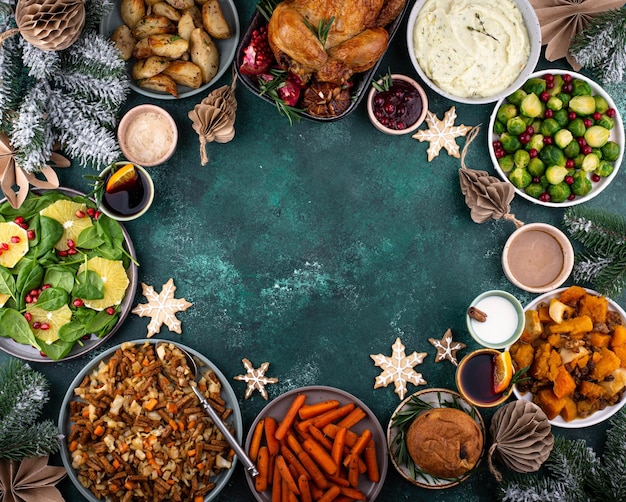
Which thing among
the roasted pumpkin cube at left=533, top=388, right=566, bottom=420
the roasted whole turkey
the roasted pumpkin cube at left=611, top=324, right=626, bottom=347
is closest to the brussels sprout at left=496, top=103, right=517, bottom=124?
the roasted whole turkey

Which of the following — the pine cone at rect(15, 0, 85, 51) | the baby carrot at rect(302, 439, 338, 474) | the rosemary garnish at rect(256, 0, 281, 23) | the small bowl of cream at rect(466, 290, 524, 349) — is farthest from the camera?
the small bowl of cream at rect(466, 290, 524, 349)

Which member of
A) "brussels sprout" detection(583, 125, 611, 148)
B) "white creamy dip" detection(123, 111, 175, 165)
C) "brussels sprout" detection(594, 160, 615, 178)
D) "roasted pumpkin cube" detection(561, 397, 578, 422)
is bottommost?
"roasted pumpkin cube" detection(561, 397, 578, 422)

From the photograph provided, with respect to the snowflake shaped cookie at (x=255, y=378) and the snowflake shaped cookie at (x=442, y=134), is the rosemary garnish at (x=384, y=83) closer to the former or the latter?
the snowflake shaped cookie at (x=442, y=134)

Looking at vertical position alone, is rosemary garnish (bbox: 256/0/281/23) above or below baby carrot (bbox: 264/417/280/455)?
above

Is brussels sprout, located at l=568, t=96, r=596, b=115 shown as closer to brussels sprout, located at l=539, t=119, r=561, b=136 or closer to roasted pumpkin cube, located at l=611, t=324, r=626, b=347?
brussels sprout, located at l=539, t=119, r=561, b=136

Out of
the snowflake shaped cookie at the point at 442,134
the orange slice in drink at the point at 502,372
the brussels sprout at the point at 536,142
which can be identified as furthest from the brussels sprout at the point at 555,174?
the orange slice in drink at the point at 502,372

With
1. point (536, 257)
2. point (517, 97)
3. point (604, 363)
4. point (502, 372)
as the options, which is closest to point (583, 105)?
point (517, 97)

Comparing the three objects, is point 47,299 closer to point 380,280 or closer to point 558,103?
point 380,280
